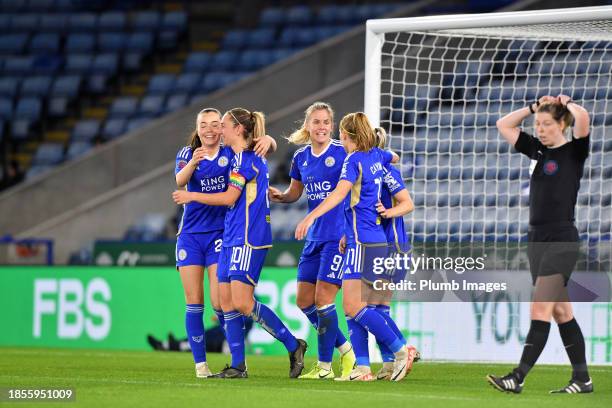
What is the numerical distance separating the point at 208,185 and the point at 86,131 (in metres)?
13.1

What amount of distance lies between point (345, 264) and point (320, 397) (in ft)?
4.87

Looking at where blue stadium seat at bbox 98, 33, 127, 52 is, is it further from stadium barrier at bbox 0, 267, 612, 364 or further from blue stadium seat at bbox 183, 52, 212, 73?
stadium barrier at bbox 0, 267, 612, 364

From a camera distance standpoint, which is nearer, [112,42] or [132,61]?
[132,61]

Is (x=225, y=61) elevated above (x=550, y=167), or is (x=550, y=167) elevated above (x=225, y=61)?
(x=225, y=61)

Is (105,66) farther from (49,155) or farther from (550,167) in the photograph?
(550,167)

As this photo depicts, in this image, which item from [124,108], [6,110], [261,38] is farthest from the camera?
[6,110]

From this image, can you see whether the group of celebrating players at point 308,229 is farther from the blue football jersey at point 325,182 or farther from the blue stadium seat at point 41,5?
the blue stadium seat at point 41,5

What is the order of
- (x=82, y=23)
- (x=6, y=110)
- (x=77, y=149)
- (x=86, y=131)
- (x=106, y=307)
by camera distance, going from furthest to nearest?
(x=82, y=23) → (x=6, y=110) → (x=86, y=131) → (x=77, y=149) → (x=106, y=307)

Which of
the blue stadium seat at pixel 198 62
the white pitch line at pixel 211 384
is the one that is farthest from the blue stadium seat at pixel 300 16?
the white pitch line at pixel 211 384

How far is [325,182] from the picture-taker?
904 cm

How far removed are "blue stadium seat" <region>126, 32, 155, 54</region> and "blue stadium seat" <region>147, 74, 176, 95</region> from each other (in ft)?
4.28

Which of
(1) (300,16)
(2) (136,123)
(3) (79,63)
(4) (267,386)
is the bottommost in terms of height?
(4) (267,386)

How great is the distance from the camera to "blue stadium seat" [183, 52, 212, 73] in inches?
877

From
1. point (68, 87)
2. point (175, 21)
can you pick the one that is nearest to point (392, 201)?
point (68, 87)
